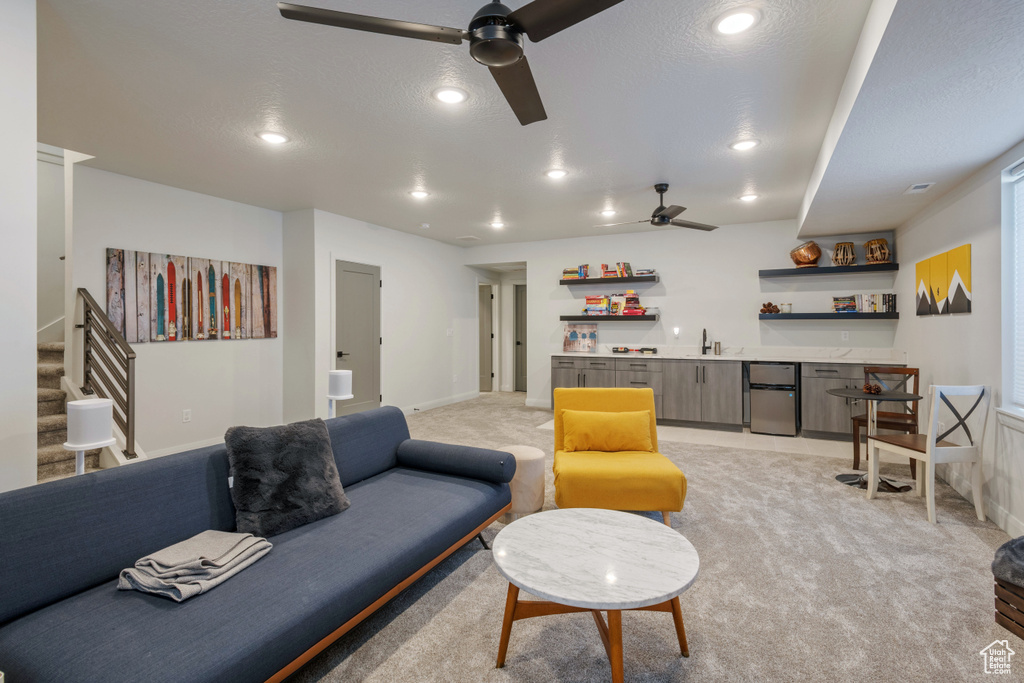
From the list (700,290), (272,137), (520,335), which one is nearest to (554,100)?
(272,137)

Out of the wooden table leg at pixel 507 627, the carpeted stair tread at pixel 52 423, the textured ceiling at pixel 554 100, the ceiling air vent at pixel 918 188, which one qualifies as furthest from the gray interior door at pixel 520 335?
the wooden table leg at pixel 507 627

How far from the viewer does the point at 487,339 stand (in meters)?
9.02

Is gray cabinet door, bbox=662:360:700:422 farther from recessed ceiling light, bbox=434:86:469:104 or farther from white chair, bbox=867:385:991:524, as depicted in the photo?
recessed ceiling light, bbox=434:86:469:104

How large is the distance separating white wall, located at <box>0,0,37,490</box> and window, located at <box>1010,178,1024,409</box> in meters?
5.12

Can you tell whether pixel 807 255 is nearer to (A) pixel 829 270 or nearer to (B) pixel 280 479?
(A) pixel 829 270

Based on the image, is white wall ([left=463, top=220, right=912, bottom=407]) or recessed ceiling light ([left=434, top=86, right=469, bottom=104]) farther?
white wall ([left=463, top=220, right=912, bottom=407])

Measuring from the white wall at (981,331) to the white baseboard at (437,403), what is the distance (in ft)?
19.1

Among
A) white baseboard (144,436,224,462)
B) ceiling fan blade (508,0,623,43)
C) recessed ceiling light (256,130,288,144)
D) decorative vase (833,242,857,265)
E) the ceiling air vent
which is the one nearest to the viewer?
ceiling fan blade (508,0,623,43)

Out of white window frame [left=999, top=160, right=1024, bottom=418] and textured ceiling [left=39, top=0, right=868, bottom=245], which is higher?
textured ceiling [left=39, top=0, right=868, bottom=245]

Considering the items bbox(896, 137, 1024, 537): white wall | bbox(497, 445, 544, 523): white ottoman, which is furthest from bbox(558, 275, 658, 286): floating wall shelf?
bbox(497, 445, 544, 523): white ottoman

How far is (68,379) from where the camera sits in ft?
12.6

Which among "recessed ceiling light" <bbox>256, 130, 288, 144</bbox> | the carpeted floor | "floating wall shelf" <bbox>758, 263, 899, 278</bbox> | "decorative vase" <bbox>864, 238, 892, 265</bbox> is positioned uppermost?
"recessed ceiling light" <bbox>256, 130, 288, 144</bbox>

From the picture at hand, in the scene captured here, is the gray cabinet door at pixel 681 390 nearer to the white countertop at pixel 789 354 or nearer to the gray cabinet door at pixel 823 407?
the white countertop at pixel 789 354

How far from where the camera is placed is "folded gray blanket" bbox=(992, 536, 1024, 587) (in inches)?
51.0
